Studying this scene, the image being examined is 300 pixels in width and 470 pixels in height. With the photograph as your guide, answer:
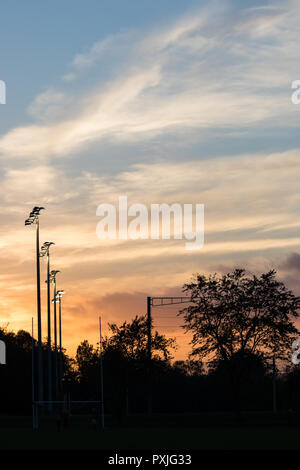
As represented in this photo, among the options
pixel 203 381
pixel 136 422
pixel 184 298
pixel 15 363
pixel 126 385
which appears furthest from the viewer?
pixel 203 381

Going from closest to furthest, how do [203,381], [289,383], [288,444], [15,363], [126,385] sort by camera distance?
[288,444] < [126,385] < [289,383] < [15,363] < [203,381]

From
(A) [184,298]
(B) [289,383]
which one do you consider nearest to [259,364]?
(A) [184,298]

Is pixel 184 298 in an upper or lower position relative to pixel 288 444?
upper

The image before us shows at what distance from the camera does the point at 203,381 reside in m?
164

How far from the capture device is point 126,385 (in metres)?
85.5
